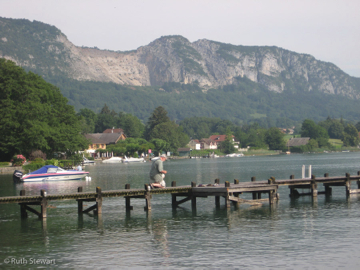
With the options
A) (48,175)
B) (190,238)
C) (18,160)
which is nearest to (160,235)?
(190,238)

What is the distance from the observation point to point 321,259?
17.5 metres

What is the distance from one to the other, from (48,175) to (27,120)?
53.7ft

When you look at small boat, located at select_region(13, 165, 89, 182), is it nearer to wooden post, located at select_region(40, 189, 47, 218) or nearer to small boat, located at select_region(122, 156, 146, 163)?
wooden post, located at select_region(40, 189, 47, 218)

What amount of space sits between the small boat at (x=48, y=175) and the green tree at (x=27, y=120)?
42.9 ft

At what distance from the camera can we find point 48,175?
62.2 m

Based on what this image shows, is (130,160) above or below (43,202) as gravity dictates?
below

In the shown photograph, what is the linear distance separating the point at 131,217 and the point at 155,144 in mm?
154607

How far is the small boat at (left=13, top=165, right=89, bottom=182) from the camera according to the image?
59.3 meters

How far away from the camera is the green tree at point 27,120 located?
7456 centimetres

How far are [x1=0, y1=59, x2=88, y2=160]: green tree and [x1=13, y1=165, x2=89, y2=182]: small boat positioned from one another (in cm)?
1308

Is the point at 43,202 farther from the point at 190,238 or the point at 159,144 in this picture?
the point at 159,144

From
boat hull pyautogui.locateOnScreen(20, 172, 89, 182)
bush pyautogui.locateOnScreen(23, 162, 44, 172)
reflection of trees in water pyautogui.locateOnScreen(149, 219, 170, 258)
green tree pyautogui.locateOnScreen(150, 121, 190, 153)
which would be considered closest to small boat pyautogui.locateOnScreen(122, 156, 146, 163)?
green tree pyautogui.locateOnScreen(150, 121, 190, 153)

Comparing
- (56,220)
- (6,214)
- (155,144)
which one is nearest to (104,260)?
(56,220)

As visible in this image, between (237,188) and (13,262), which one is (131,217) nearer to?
(237,188)
